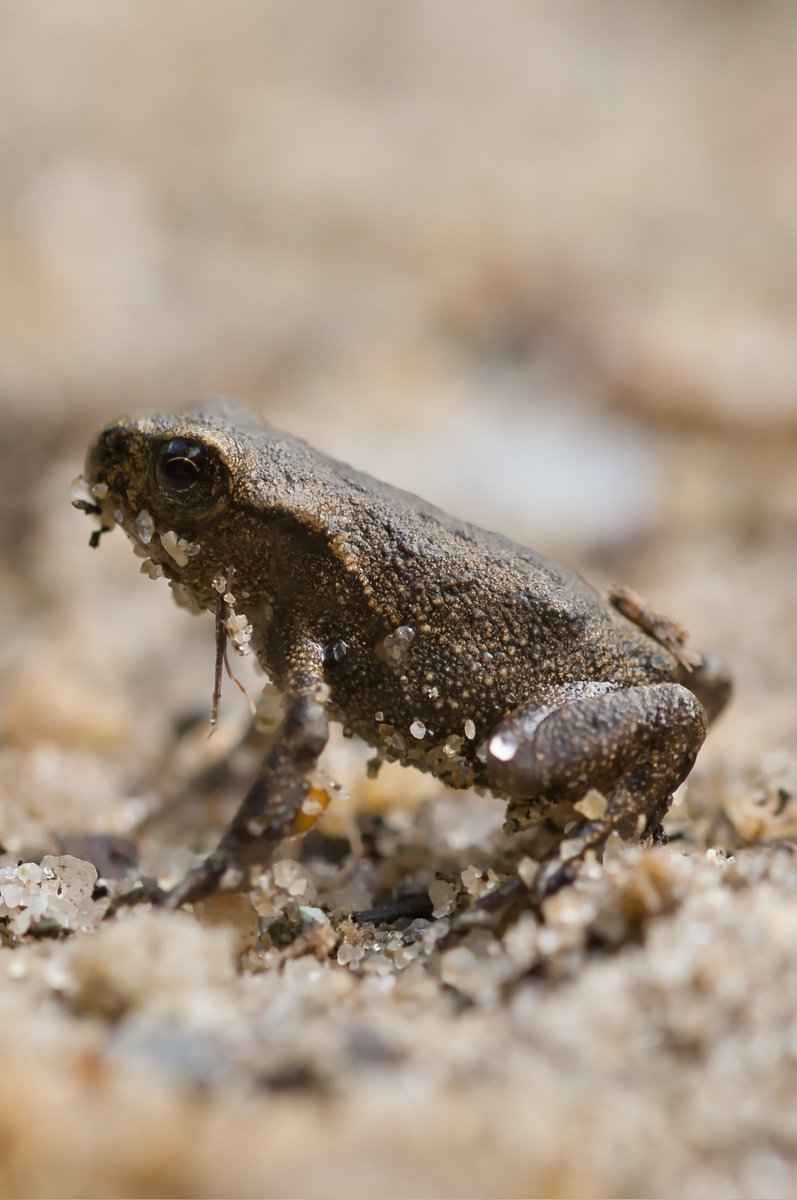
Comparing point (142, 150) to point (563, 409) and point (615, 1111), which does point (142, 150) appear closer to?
point (563, 409)

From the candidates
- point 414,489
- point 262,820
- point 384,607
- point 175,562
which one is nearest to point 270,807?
point 262,820

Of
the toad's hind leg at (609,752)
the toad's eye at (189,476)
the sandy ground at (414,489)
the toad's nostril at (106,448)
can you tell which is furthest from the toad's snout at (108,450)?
the toad's hind leg at (609,752)

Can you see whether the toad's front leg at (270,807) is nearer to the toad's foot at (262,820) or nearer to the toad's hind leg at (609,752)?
the toad's foot at (262,820)

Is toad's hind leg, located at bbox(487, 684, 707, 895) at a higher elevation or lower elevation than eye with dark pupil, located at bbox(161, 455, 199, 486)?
lower

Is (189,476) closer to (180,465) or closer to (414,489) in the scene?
(180,465)

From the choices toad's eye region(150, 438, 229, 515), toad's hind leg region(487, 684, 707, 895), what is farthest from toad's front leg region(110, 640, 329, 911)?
toad's eye region(150, 438, 229, 515)

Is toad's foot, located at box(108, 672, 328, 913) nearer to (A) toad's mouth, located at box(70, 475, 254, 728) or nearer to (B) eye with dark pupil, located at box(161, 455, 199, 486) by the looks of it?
(A) toad's mouth, located at box(70, 475, 254, 728)
